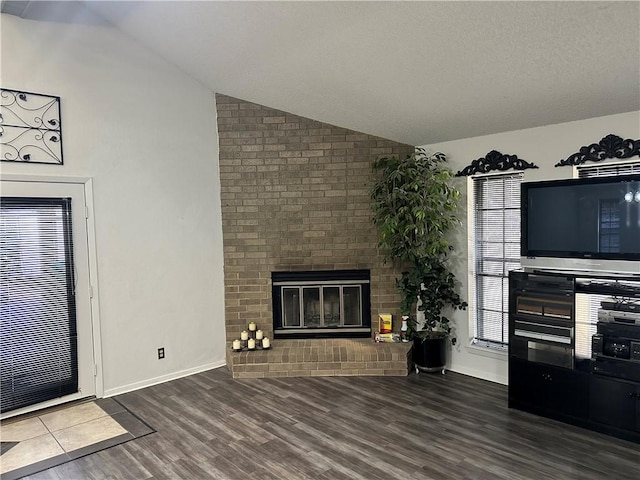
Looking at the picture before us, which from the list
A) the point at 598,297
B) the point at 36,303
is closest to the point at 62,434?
the point at 36,303

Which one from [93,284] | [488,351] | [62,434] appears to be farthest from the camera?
[488,351]

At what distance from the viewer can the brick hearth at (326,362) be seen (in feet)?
14.2

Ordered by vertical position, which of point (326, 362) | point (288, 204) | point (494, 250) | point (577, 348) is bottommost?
point (326, 362)

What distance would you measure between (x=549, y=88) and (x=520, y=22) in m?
0.73

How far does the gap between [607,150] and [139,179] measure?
12.6 ft

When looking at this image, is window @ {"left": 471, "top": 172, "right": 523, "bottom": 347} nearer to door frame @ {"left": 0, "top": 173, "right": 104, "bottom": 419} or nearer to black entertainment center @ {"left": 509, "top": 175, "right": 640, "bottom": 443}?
black entertainment center @ {"left": 509, "top": 175, "right": 640, "bottom": 443}

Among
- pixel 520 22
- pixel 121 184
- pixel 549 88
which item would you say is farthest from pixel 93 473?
pixel 549 88

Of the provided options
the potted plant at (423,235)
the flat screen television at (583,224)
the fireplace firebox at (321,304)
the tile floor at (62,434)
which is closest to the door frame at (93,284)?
the tile floor at (62,434)

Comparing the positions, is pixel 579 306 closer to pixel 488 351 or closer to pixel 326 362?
pixel 488 351

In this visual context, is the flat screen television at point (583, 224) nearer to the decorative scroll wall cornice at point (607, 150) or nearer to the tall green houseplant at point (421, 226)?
the decorative scroll wall cornice at point (607, 150)

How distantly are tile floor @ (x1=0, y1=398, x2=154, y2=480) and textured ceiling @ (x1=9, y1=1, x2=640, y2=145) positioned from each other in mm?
3014

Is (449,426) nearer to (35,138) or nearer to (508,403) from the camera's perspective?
(508,403)

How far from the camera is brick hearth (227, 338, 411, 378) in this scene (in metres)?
4.32

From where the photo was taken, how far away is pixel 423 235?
417 cm
